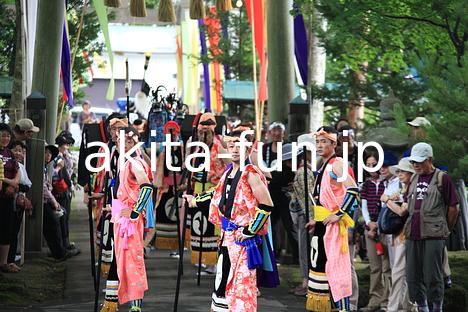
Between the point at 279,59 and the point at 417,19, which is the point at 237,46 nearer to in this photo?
the point at 279,59

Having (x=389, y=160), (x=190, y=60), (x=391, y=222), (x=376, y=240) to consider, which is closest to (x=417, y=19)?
(x=389, y=160)

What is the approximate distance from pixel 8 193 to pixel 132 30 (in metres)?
47.0

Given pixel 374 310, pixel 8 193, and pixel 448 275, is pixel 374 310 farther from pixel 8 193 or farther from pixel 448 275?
pixel 8 193

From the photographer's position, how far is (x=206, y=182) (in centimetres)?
1650

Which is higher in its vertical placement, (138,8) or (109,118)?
(138,8)

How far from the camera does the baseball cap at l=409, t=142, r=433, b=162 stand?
41.0 ft

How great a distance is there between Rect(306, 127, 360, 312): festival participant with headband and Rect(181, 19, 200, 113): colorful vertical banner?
26230 mm

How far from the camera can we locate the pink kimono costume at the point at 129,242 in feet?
41.1

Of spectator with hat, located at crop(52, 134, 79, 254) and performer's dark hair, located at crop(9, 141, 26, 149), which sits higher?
performer's dark hair, located at crop(9, 141, 26, 149)

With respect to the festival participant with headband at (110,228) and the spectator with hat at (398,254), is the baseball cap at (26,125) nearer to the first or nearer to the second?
the festival participant with headband at (110,228)

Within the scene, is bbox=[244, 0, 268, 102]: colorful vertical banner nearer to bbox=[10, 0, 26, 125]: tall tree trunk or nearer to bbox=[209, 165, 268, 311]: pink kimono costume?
bbox=[10, 0, 26, 125]: tall tree trunk

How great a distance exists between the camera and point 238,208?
442 inches

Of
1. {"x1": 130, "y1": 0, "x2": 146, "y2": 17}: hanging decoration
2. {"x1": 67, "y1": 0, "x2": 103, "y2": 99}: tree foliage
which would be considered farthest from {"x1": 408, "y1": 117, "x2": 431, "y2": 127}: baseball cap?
{"x1": 67, "y1": 0, "x2": 103, "y2": 99}: tree foliage

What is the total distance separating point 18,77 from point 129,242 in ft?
22.3
